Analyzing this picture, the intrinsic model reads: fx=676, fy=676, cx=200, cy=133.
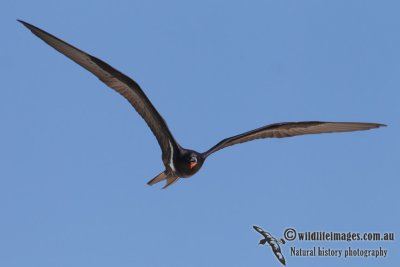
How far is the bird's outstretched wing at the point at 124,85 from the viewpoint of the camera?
9.59 metres

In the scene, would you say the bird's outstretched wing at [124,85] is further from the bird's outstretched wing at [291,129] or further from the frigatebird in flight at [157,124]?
the bird's outstretched wing at [291,129]

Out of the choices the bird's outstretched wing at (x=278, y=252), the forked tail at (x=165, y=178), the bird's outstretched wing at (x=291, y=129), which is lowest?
the bird's outstretched wing at (x=278, y=252)

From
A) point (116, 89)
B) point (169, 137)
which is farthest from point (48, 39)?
point (169, 137)

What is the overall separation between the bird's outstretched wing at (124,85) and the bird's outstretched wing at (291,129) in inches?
32.5

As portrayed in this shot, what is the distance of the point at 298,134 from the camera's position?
37.7ft

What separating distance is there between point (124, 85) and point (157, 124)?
2.49 feet

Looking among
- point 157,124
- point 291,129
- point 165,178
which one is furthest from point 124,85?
point 291,129

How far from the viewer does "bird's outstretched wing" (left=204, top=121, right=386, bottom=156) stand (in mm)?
10578

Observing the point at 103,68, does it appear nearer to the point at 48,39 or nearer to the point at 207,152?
the point at 48,39

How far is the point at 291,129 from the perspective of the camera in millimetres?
11352

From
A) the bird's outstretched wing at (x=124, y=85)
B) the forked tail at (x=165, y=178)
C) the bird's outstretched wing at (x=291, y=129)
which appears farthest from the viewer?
the forked tail at (x=165, y=178)

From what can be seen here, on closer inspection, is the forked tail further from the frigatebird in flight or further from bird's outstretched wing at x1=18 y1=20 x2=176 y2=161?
bird's outstretched wing at x1=18 y1=20 x2=176 y2=161

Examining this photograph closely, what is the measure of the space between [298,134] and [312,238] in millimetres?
1839

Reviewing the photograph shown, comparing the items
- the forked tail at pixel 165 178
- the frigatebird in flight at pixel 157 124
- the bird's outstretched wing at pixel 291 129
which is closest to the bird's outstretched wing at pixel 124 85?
the frigatebird in flight at pixel 157 124
